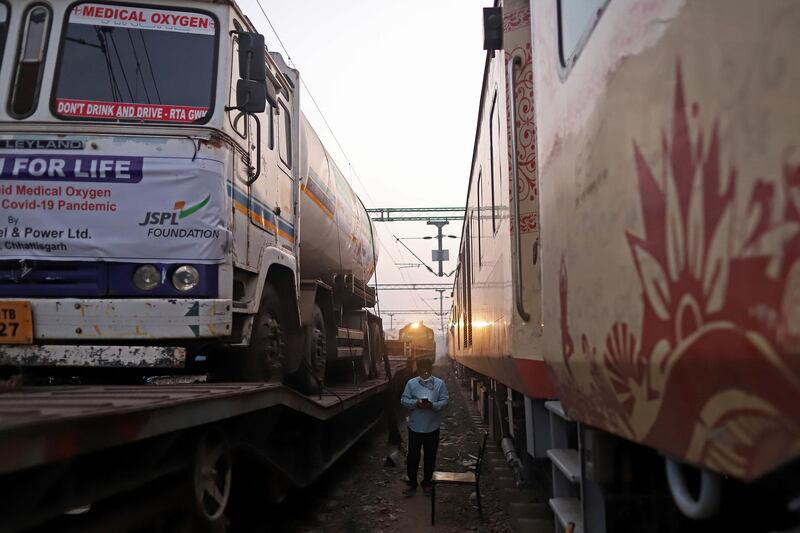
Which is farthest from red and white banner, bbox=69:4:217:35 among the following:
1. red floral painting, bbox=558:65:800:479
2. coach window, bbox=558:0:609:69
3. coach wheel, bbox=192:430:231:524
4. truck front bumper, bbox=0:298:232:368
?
red floral painting, bbox=558:65:800:479

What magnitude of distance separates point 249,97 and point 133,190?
0.96 m

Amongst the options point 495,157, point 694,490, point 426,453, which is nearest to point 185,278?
point 495,157

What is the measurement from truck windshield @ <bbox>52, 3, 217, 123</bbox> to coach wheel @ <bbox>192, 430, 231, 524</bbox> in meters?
2.11

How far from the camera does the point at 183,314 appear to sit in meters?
4.07

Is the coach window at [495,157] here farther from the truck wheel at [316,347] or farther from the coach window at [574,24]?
the coach window at [574,24]

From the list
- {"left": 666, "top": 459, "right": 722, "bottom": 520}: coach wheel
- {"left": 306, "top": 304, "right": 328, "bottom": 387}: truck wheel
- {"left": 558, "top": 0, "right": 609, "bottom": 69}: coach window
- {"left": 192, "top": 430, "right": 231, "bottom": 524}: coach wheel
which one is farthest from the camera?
{"left": 306, "top": 304, "right": 328, "bottom": 387}: truck wheel

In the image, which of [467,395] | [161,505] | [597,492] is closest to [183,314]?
[161,505]

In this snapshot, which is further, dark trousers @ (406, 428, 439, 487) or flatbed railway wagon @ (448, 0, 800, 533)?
dark trousers @ (406, 428, 439, 487)

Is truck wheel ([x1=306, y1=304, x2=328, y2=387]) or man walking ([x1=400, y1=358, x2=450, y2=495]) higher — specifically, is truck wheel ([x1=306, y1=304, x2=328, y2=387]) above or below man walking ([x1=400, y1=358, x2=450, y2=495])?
above

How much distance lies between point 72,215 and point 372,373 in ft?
24.3

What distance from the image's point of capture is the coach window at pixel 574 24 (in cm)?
214

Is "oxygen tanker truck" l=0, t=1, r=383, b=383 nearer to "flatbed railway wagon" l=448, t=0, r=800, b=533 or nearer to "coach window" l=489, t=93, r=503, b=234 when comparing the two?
"coach window" l=489, t=93, r=503, b=234

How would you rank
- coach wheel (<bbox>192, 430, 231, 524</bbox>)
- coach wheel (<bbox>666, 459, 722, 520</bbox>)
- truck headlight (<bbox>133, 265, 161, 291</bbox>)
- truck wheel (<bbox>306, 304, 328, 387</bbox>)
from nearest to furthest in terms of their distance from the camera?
1. coach wheel (<bbox>666, 459, 722, 520</bbox>)
2. coach wheel (<bbox>192, 430, 231, 524</bbox>)
3. truck headlight (<bbox>133, 265, 161, 291</bbox>)
4. truck wheel (<bbox>306, 304, 328, 387</bbox>)

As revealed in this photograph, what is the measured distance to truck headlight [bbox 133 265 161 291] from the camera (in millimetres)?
4137
